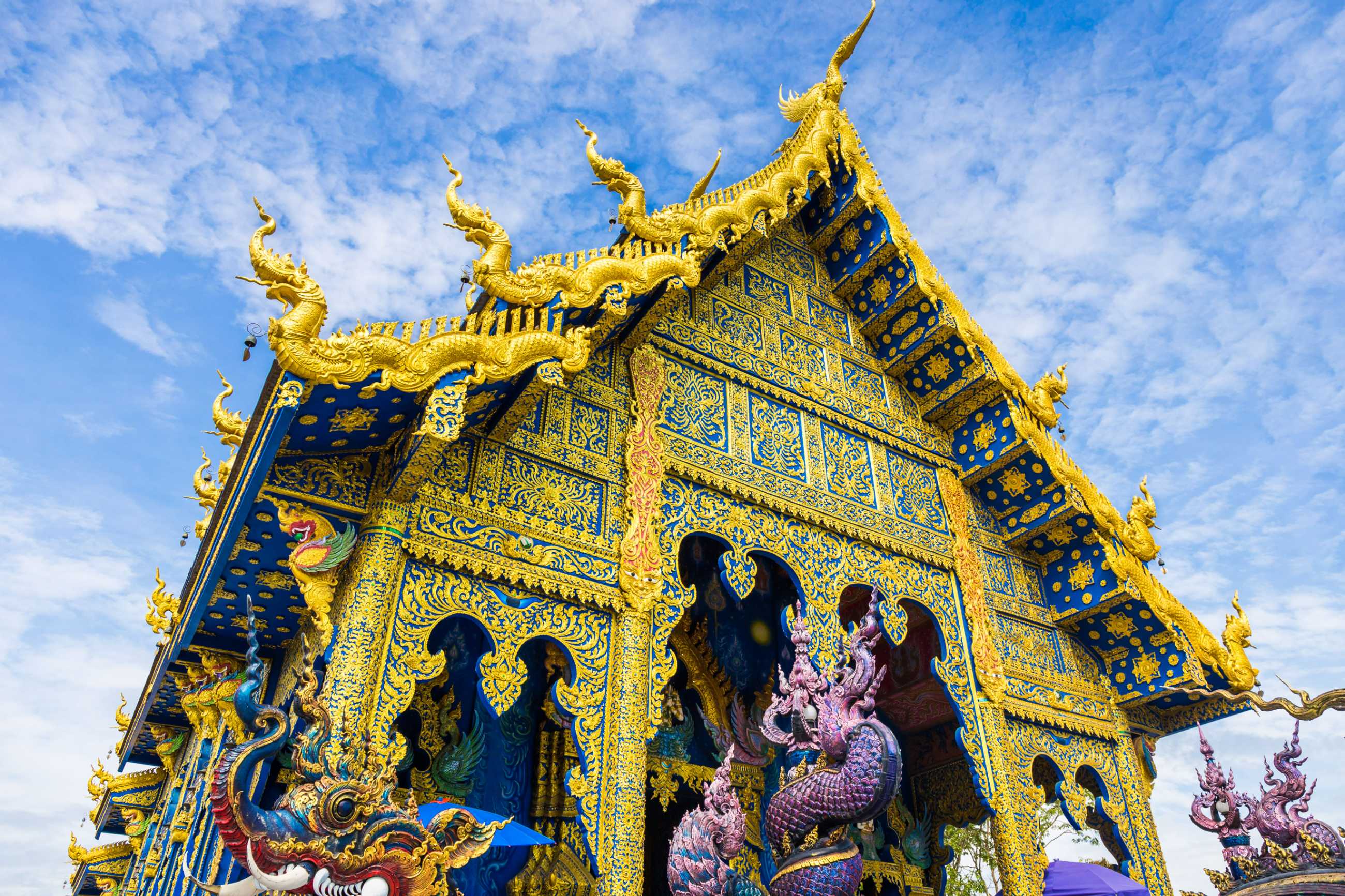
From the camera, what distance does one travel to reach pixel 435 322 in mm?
5316

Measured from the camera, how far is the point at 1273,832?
6770 millimetres

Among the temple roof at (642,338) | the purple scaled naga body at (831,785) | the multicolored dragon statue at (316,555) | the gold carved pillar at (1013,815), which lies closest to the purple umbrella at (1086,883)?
the gold carved pillar at (1013,815)

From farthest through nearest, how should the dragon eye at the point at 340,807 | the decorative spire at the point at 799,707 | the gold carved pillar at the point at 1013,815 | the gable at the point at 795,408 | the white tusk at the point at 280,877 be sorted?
the gable at the point at 795,408 → the gold carved pillar at the point at 1013,815 → the decorative spire at the point at 799,707 → the dragon eye at the point at 340,807 → the white tusk at the point at 280,877

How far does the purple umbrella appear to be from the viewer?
7438 millimetres

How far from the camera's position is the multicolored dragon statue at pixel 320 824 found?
12.2 ft

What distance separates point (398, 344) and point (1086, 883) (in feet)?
22.9

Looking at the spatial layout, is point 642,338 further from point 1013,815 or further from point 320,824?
point 1013,815

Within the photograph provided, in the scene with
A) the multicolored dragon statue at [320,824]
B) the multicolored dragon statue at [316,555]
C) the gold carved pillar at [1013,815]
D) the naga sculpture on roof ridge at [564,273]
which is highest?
the naga sculpture on roof ridge at [564,273]

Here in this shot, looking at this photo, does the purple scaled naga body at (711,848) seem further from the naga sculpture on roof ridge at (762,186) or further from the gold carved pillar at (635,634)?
the naga sculpture on roof ridge at (762,186)

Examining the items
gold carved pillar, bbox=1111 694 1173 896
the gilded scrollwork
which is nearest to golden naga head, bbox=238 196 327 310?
the gilded scrollwork

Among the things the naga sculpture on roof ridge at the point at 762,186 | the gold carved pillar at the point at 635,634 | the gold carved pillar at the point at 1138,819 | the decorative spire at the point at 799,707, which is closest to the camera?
the gold carved pillar at the point at 635,634

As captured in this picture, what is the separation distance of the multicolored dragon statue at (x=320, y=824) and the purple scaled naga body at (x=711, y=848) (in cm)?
141

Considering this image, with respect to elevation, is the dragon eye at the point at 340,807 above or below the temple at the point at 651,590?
below

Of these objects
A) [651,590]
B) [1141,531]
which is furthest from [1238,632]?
[651,590]
